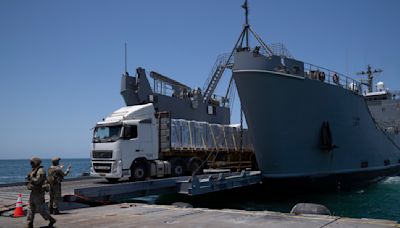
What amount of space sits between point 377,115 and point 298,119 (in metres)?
16.1

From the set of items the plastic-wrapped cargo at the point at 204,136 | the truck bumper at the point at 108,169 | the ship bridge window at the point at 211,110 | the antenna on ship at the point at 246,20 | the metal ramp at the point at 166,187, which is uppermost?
the antenna on ship at the point at 246,20

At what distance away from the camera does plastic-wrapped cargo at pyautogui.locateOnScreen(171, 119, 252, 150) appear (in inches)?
688

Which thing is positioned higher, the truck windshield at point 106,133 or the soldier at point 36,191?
the truck windshield at point 106,133

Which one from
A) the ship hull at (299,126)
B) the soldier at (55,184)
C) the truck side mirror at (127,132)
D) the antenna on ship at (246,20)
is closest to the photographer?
the soldier at (55,184)

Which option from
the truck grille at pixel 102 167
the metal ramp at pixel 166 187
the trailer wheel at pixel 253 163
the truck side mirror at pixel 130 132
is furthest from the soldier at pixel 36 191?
the trailer wheel at pixel 253 163

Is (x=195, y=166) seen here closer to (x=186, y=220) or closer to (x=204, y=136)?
(x=204, y=136)

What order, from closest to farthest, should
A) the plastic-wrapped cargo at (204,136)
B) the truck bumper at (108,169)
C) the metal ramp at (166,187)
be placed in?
the metal ramp at (166,187)
the truck bumper at (108,169)
the plastic-wrapped cargo at (204,136)

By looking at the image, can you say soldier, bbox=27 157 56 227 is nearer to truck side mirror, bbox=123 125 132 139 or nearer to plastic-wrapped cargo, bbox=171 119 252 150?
truck side mirror, bbox=123 125 132 139

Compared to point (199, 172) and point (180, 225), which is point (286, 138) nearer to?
point (199, 172)

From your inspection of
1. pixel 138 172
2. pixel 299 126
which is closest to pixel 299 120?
pixel 299 126

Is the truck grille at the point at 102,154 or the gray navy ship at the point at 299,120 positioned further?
the gray navy ship at the point at 299,120

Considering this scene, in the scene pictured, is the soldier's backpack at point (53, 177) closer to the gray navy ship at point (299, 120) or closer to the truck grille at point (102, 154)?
the truck grille at point (102, 154)

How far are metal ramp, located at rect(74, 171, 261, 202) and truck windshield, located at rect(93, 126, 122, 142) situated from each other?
241 cm

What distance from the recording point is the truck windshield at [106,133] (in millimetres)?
14617
